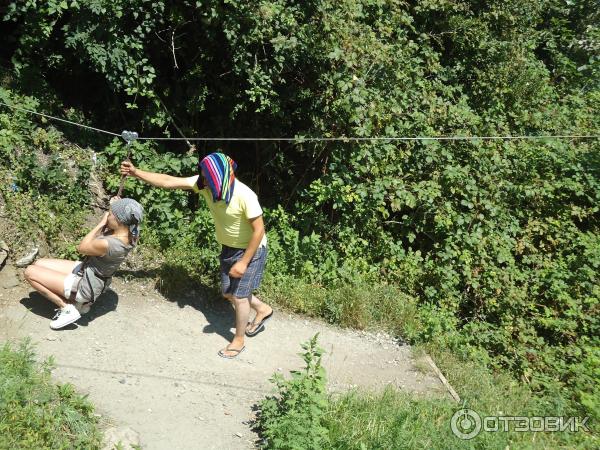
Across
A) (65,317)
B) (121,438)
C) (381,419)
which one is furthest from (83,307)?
(381,419)

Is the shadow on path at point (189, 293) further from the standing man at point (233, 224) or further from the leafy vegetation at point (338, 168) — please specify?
the standing man at point (233, 224)

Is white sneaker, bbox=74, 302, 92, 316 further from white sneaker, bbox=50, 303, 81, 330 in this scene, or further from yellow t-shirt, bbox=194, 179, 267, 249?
yellow t-shirt, bbox=194, 179, 267, 249

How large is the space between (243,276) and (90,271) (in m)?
1.24

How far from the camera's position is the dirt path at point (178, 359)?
426cm

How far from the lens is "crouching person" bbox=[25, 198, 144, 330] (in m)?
4.79

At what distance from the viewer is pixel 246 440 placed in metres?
4.23

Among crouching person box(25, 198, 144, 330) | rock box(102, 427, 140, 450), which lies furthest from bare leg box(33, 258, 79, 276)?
rock box(102, 427, 140, 450)

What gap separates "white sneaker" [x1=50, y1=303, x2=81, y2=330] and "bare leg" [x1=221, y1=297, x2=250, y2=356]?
125cm

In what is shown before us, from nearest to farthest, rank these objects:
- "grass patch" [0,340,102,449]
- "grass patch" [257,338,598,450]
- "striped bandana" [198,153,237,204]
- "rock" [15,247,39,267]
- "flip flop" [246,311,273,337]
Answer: "grass patch" [0,340,102,449] → "grass patch" [257,338,598,450] → "striped bandana" [198,153,237,204] → "rock" [15,247,39,267] → "flip flop" [246,311,273,337]

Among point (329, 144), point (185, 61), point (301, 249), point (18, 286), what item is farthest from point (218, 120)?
point (18, 286)

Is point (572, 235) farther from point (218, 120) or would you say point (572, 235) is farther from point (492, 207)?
point (218, 120)

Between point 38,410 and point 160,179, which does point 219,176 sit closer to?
point 160,179

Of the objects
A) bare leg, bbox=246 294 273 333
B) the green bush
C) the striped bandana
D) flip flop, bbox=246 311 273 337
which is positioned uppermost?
the striped bandana

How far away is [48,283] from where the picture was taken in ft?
16.0
